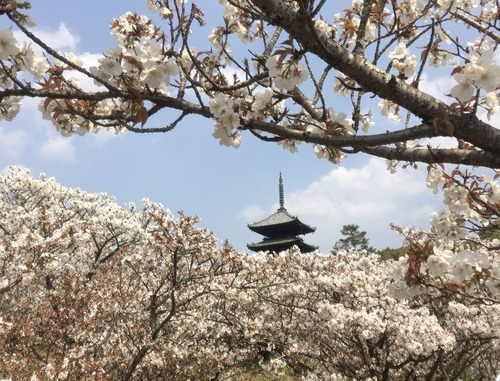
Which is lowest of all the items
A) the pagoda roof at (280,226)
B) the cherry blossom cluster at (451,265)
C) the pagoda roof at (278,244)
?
the cherry blossom cluster at (451,265)

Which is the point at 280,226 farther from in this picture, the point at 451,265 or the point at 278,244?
the point at 451,265

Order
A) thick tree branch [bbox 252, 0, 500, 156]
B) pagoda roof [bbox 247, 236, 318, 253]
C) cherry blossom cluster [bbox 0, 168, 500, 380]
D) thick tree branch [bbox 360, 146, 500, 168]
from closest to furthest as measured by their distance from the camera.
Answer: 1. thick tree branch [bbox 252, 0, 500, 156]
2. thick tree branch [bbox 360, 146, 500, 168]
3. cherry blossom cluster [bbox 0, 168, 500, 380]
4. pagoda roof [bbox 247, 236, 318, 253]

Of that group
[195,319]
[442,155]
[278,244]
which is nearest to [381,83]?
[442,155]

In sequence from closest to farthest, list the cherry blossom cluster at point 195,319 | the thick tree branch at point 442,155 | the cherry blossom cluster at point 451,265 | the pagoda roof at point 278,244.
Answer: the thick tree branch at point 442,155 < the cherry blossom cluster at point 451,265 < the cherry blossom cluster at point 195,319 < the pagoda roof at point 278,244

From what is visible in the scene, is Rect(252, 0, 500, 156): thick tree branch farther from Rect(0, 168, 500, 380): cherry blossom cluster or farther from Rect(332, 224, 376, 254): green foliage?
Rect(332, 224, 376, 254): green foliage

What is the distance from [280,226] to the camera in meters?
32.8

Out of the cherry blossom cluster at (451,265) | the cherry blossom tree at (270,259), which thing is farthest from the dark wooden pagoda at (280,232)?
the cherry blossom cluster at (451,265)

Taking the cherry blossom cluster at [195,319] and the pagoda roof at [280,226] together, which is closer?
the cherry blossom cluster at [195,319]

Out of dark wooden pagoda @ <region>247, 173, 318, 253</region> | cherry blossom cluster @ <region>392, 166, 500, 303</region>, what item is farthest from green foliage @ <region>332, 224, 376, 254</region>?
cherry blossom cluster @ <region>392, 166, 500, 303</region>

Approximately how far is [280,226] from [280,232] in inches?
40.6

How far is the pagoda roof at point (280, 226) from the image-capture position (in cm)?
3238

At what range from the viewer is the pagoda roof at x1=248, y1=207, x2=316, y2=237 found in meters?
32.4

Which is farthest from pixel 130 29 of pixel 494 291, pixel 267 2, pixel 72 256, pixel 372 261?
pixel 72 256

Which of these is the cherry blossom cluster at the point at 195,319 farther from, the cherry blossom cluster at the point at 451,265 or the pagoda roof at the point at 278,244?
the pagoda roof at the point at 278,244
